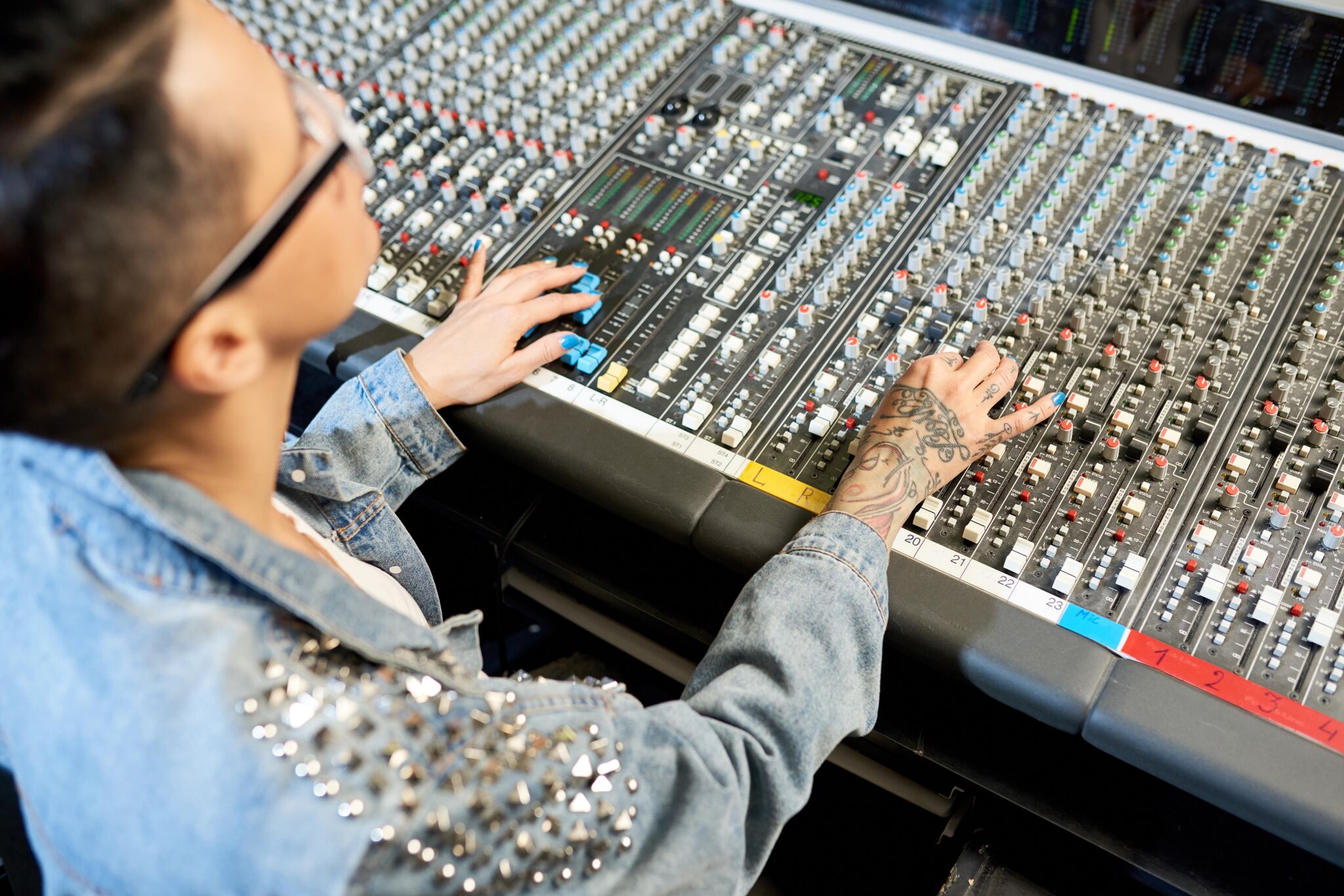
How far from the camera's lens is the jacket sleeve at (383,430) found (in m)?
1.38

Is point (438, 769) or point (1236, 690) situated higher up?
point (1236, 690)

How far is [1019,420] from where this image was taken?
1253mm

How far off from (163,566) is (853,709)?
71 cm

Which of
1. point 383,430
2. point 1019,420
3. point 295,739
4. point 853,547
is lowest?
point 295,739

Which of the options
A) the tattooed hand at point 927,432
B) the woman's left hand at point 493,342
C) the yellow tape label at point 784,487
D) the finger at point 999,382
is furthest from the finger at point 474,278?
the finger at point 999,382

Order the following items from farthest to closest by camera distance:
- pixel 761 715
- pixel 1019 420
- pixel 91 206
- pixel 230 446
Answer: pixel 1019 420 → pixel 761 715 → pixel 230 446 → pixel 91 206

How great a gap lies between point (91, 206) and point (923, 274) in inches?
45.6

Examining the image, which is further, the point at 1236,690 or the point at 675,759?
the point at 1236,690

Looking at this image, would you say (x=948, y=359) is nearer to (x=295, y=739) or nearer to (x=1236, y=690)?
(x=1236, y=690)

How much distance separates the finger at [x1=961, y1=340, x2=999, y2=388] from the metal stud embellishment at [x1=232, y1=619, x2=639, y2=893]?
68cm

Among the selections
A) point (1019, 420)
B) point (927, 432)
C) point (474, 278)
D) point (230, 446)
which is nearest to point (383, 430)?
point (474, 278)

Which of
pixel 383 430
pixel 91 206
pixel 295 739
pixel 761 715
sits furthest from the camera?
pixel 383 430

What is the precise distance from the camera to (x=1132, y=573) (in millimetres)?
1150

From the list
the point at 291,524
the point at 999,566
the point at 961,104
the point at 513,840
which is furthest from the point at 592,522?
the point at 961,104
